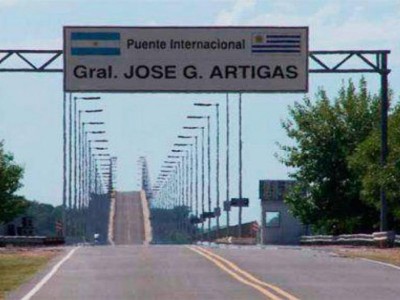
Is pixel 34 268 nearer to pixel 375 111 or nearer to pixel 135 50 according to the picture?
pixel 135 50

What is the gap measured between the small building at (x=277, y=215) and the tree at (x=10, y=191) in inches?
656

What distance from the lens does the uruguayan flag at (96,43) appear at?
47.3m

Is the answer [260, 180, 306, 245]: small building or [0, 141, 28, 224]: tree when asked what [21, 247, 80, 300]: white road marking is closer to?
[0, 141, 28, 224]: tree

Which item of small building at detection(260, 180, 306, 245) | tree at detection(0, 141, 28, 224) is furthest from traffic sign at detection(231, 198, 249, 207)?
tree at detection(0, 141, 28, 224)

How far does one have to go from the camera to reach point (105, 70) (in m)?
47.0

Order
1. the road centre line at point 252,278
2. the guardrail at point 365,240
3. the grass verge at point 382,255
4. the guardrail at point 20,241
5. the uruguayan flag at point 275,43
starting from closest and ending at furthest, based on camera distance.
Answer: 1. the road centre line at point 252,278
2. the grass verge at point 382,255
3. the uruguayan flag at point 275,43
4. the guardrail at point 365,240
5. the guardrail at point 20,241

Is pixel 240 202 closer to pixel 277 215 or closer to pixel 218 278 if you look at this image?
pixel 277 215

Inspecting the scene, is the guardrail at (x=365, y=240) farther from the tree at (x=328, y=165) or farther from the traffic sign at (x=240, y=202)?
the traffic sign at (x=240, y=202)

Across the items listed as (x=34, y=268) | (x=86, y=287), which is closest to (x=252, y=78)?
(x=34, y=268)

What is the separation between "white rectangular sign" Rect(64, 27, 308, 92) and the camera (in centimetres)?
4716

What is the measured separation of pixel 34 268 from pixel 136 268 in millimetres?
3008

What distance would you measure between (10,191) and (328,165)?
24279 millimetres

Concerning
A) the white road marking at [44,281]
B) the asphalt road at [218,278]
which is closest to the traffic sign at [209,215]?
Answer: the asphalt road at [218,278]

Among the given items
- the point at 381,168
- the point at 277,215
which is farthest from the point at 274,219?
the point at 381,168
